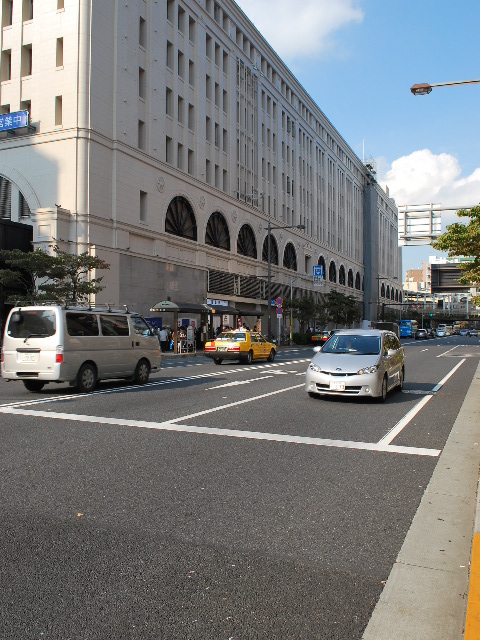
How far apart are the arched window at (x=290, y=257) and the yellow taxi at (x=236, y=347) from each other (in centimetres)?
3844

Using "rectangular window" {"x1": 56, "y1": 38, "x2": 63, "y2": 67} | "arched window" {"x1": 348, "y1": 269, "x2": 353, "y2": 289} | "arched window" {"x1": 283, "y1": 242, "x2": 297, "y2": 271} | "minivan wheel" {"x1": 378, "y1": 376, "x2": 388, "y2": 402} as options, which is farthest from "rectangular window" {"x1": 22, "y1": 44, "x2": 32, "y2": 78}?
"arched window" {"x1": 348, "y1": 269, "x2": 353, "y2": 289}

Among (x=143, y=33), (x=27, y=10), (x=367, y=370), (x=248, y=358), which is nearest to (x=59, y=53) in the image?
(x=27, y=10)

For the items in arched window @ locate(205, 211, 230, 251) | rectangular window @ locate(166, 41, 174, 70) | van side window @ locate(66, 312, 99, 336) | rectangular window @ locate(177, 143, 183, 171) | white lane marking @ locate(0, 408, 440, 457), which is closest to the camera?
white lane marking @ locate(0, 408, 440, 457)

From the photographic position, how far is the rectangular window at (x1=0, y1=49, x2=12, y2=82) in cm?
3528

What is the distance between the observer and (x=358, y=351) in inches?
495

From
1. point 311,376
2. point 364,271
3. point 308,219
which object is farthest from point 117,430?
point 364,271

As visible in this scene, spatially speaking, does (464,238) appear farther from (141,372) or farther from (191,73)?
(191,73)

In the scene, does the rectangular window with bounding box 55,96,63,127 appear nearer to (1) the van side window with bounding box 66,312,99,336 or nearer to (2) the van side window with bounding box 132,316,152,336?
(2) the van side window with bounding box 132,316,152,336

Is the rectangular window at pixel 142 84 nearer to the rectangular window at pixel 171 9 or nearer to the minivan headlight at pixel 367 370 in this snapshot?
the rectangular window at pixel 171 9

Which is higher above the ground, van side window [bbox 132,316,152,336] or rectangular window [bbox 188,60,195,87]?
rectangular window [bbox 188,60,195,87]

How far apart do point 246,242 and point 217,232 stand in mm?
6455

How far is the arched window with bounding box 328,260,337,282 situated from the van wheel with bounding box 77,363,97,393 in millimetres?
70072


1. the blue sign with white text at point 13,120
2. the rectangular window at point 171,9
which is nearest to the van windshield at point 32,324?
the blue sign with white text at point 13,120

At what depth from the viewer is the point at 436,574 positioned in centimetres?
376
